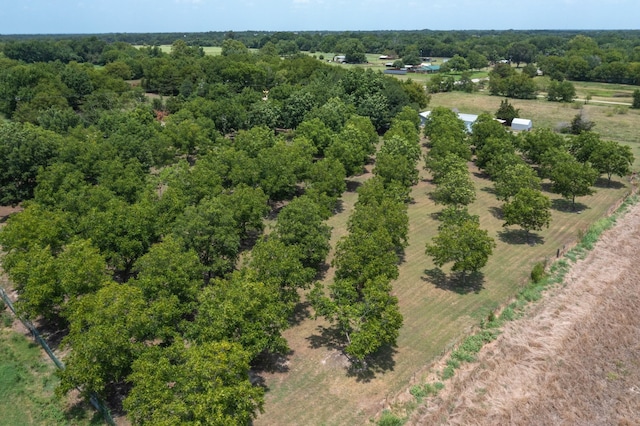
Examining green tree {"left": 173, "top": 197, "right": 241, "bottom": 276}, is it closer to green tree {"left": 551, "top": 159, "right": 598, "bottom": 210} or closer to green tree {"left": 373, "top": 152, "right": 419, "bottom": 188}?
green tree {"left": 373, "top": 152, "right": 419, "bottom": 188}

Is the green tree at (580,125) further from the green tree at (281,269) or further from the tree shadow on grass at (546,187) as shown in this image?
the green tree at (281,269)

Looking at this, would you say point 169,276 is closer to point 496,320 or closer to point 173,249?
point 173,249


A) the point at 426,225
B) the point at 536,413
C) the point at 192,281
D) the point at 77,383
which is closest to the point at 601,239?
the point at 426,225

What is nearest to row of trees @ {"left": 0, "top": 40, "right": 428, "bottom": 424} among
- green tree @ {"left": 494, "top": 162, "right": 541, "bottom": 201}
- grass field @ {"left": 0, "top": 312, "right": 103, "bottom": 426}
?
grass field @ {"left": 0, "top": 312, "right": 103, "bottom": 426}

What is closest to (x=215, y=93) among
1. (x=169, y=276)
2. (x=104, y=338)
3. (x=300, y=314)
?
(x=300, y=314)

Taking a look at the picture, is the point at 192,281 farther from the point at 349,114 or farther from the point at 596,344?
the point at 349,114

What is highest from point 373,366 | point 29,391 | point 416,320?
point 416,320
